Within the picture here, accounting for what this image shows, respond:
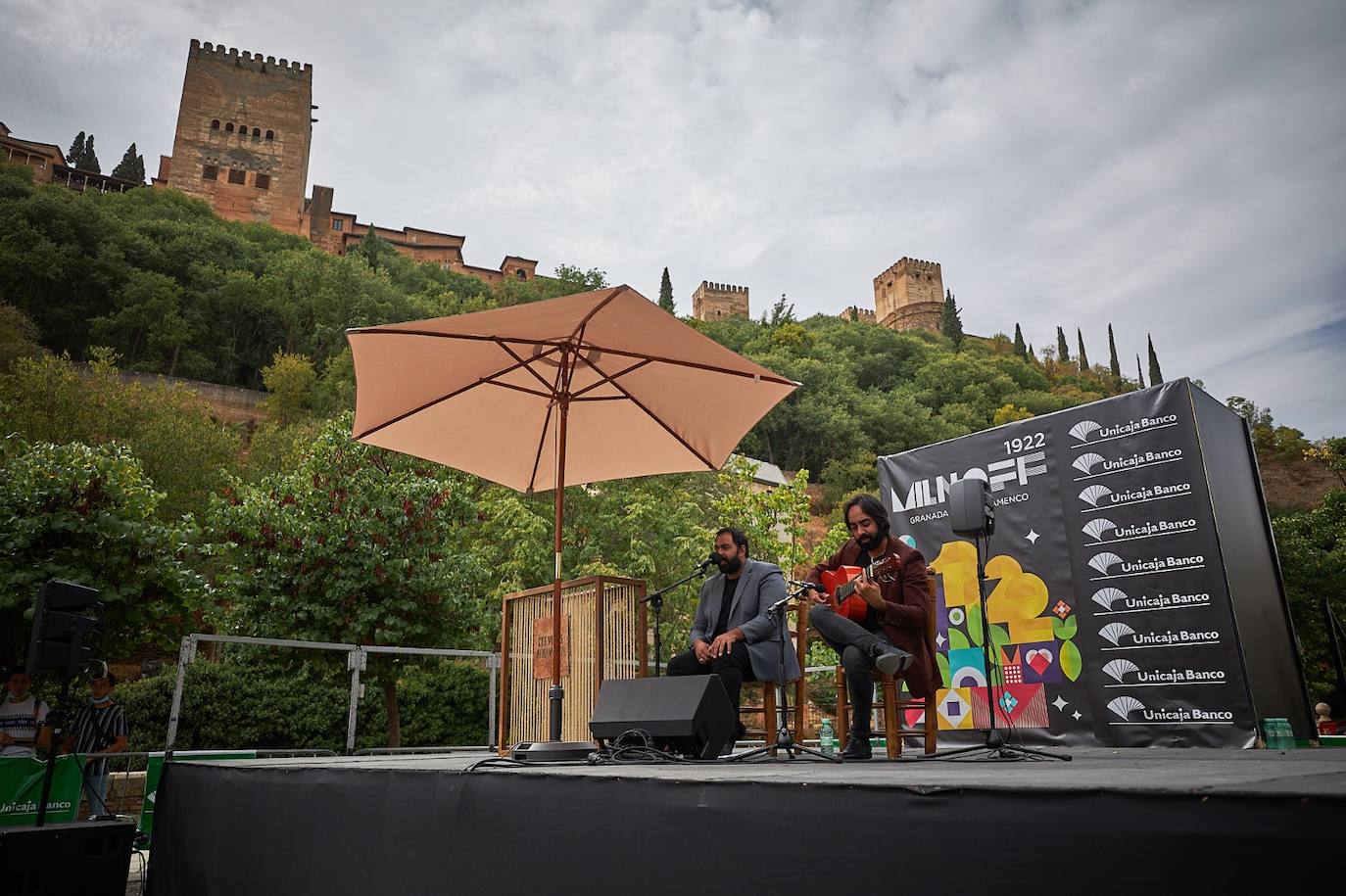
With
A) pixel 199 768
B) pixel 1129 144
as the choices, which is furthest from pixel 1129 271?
pixel 199 768

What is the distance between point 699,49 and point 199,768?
1745 centimetres

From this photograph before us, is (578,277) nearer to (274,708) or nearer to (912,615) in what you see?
(274,708)

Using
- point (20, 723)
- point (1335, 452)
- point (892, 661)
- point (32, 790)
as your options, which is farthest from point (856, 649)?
point (1335, 452)

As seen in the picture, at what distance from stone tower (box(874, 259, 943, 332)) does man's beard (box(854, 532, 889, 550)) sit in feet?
258

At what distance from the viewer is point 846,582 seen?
12.2ft

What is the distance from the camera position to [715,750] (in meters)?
3.12

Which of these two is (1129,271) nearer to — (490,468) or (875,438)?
(875,438)

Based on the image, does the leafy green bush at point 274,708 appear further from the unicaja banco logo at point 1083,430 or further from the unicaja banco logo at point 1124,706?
the unicaja banco logo at point 1083,430

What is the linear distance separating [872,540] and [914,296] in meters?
82.1

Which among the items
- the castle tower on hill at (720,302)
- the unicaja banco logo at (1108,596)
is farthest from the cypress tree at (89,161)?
the unicaja banco logo at (1108,596)

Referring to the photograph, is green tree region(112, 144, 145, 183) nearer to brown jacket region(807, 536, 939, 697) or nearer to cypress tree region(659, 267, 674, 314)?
cypress tree region(659, 267, 674, 314)

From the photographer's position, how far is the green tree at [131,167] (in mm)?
58978

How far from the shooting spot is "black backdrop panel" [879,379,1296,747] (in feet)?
18.0

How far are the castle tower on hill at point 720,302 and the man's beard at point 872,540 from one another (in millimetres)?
76480
